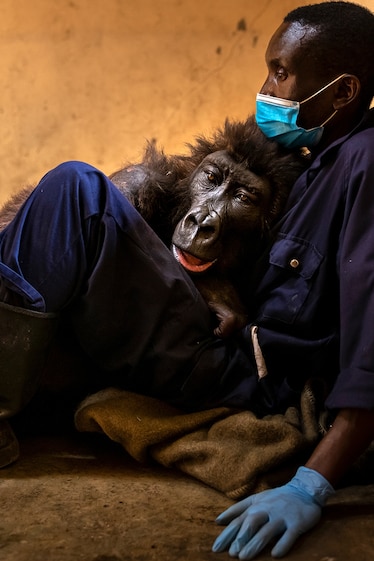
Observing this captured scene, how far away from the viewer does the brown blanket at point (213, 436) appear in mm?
1707

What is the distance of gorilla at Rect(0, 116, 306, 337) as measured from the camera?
198 centimetres

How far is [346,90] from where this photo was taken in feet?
6.75

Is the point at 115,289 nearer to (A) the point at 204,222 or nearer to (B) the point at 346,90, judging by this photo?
(A) the point at 204,222

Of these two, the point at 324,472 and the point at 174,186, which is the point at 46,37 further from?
the point at 324,472

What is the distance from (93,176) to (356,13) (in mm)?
860

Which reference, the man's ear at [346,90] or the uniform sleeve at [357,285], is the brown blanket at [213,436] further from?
the man's ear at [346,90]

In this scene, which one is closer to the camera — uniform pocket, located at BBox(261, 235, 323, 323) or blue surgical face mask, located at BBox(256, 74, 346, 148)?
uniform pocket, located at BBox(261, 235, 323, 323)

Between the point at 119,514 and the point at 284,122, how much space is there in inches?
41.4

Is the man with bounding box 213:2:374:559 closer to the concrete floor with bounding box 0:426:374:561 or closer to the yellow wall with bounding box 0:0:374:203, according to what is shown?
the concrete floor with bounding box 0:426:374:561

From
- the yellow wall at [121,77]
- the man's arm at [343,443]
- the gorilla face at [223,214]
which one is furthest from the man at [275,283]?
the yellow wall at [121,77]

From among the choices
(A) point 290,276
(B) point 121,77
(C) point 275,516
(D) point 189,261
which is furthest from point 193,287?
(B) point 121,77

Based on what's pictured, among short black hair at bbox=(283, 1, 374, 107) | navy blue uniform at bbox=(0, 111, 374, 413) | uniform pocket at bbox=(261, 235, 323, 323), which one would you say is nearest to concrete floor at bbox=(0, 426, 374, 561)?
navy blue uniform at bbox=(0, 111, 374, 413)

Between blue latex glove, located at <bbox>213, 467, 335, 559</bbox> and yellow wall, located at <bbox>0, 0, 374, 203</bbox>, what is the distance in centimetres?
254

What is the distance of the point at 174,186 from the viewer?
7.19 feet
